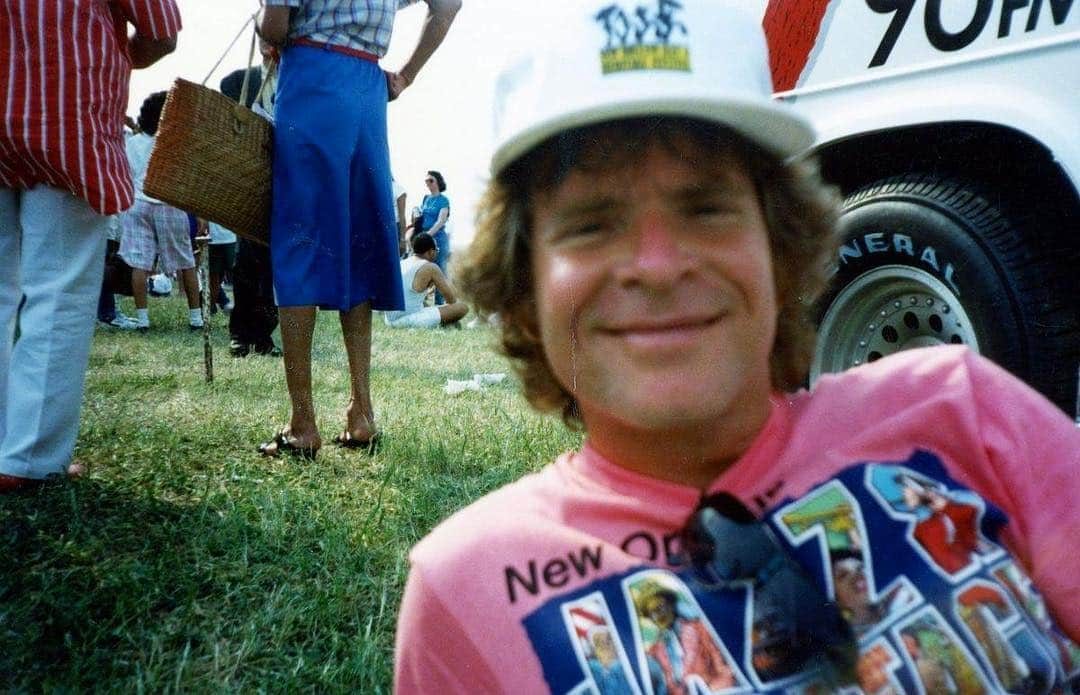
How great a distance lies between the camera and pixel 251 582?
6.89ft

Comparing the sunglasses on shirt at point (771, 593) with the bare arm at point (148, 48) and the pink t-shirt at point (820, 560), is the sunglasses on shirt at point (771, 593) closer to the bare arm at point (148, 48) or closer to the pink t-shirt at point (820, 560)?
→ the pink t-shirt at point (820, 560)

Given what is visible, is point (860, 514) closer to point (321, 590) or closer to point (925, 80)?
point (321, 590)

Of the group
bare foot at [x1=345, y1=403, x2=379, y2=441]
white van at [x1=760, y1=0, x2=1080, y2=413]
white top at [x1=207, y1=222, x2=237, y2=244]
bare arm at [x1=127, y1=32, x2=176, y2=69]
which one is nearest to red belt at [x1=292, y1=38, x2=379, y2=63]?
bare arm at [x1=127, y1=32, x2=176, y2=69]

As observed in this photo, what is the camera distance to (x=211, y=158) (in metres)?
2.96

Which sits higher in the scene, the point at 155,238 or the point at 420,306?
the point at 155,238

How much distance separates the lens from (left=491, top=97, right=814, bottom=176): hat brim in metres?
1.13

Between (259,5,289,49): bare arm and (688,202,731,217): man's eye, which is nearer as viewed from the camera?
(688,202,731,217): man's eye

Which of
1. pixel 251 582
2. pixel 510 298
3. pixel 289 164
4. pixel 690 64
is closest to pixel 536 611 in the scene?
pixel 510 298

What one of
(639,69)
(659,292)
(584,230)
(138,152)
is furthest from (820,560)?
(138,152)

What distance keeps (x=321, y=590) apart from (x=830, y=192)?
1.39 m

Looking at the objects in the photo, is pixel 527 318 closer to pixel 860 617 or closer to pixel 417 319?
pixel 860 617

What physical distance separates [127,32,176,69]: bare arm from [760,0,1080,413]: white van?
2.00 meters

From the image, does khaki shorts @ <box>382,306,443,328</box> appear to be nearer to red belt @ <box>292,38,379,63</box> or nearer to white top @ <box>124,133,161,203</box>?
white top @ <box>124,133,161,203</box>

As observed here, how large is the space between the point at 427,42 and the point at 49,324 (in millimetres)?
1736
